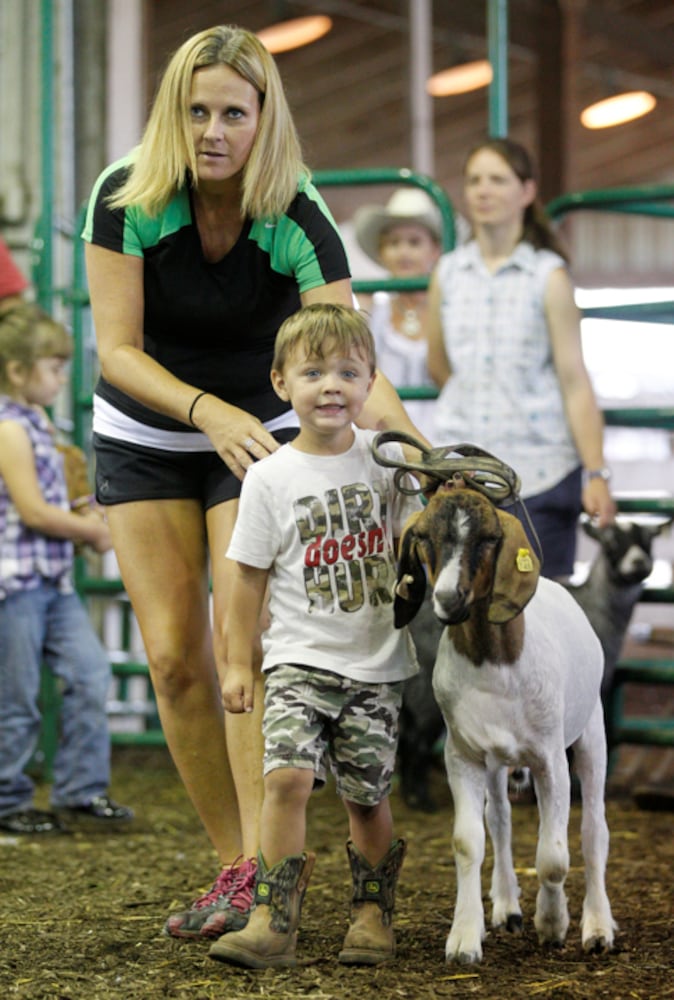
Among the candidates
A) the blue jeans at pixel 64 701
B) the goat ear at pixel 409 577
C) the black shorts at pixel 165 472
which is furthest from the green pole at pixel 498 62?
the goat ear at pixel 409 577

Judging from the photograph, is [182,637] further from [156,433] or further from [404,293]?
[404,293]

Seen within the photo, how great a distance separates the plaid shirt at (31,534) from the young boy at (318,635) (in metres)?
2.10

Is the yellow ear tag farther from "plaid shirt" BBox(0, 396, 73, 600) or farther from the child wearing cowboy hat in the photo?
the child wearing cowboy hat

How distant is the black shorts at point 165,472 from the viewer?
10.0 feet

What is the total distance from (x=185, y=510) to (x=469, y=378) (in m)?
1.78

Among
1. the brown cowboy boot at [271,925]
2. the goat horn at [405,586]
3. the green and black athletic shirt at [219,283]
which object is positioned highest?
the green and black athletic shirt at [219,283]

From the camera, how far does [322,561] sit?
2.69m

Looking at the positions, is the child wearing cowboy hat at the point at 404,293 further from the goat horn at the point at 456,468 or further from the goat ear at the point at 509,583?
the goat ear at the point at 509,583

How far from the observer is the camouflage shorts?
2641 millimetres

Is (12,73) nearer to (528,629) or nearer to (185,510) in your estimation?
(185,510)

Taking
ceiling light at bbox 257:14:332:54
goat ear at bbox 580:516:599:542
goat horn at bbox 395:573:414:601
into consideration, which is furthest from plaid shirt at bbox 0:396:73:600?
ceiling light at bbox 257:14:332:54

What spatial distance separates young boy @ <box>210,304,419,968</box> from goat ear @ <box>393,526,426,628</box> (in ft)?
0.29

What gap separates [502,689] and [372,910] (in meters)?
0.49


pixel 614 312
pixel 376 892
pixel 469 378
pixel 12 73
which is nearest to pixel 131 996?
pixel 376 892
